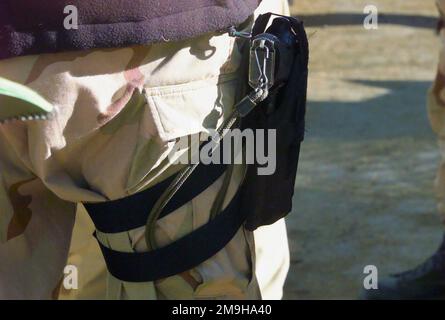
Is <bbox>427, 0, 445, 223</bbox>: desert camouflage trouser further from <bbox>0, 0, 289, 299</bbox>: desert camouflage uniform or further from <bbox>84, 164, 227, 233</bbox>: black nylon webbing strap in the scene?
<bbox>84, 164, 227, 233</bbox>: black nylon webbing strap

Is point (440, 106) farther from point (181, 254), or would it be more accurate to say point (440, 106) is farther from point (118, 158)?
point (118, 158)

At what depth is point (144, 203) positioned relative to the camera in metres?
1.70

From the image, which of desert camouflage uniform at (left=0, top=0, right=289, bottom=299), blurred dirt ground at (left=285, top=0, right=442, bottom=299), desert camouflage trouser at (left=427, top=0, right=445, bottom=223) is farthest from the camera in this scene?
blurred dirt ground at (left=285, top=0, right=442, bottom=299)

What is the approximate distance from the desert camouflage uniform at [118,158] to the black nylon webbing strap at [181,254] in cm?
2

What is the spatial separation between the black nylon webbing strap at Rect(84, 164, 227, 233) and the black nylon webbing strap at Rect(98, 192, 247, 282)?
0.19ft

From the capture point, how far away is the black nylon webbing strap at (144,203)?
1699 mm

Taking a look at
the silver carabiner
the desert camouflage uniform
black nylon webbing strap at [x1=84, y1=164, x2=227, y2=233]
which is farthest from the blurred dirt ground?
the silver carabiner

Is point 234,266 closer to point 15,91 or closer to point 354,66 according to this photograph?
point 15,91

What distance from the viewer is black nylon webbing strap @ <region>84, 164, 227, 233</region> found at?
170 cm

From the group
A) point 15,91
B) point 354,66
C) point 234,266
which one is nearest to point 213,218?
point 234,266

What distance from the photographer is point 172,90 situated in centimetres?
160

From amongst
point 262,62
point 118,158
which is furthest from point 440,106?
point 118,158

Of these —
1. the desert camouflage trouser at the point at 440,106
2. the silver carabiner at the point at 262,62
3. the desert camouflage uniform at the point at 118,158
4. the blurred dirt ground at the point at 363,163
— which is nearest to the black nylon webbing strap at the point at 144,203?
the desert camouflage uniform at the point at 118,158

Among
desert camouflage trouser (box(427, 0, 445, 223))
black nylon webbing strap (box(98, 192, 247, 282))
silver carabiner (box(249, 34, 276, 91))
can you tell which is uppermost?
silver carabiner (box(249, 34, 276, 91))
